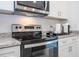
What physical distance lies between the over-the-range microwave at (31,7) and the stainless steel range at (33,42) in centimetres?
34

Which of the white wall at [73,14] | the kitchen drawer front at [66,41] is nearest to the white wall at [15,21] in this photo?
the kitchen drawer front at [66,41]

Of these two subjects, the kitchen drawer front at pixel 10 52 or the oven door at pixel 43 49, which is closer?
the kitchen drawer front at pixel 10 52

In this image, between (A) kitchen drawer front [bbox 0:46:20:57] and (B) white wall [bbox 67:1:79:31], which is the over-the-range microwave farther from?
(B) white wall [bbox 67:1:79:31]

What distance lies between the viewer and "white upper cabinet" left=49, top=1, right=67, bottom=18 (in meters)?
2.38

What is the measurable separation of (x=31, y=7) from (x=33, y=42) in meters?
0.58

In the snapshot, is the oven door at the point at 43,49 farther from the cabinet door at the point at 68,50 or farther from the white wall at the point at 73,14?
the white wall at the point at 73,14

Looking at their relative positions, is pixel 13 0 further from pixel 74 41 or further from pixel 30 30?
pixel 74 41

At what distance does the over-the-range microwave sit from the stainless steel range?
0.34m

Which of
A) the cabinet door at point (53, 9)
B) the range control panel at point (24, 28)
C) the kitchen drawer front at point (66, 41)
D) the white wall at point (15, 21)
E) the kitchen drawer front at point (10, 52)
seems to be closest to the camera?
the kitchen drawer front at point (10, 52)

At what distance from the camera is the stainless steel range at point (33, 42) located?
4.66 ft

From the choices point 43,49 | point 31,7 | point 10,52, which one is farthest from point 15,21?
point 10,52

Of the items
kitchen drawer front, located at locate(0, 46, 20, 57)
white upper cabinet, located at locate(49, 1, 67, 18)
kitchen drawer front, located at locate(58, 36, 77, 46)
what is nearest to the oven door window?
kitchen drawer front, located at locate(0, 46, 20, 57)

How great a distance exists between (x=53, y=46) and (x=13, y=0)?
994 mm

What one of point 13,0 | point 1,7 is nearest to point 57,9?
point 13,0
